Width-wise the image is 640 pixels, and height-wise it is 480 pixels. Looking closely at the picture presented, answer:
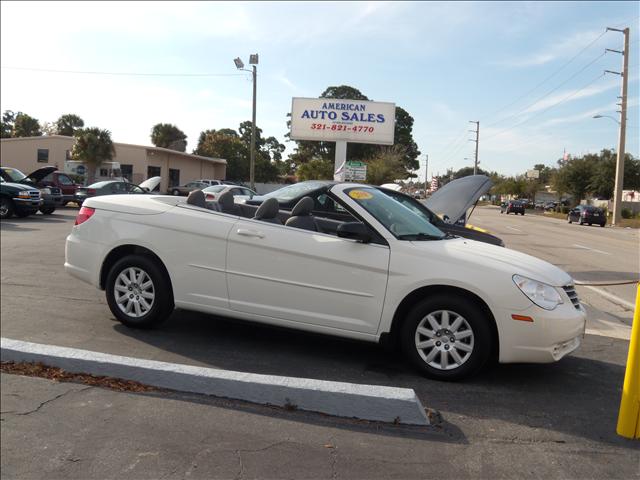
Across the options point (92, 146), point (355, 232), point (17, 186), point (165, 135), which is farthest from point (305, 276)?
point (165, 135)

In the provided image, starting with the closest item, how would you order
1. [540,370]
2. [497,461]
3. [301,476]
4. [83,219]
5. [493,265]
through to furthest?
1. [301,476]
2. [497,461]
3. [493,265]
4. [540,370]
5. [83,219]

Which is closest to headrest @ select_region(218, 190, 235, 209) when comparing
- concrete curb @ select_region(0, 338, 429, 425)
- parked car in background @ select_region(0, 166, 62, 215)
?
concrete curb @ select_region(0, 338, 429, 425)

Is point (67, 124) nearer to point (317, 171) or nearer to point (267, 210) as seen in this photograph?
point (317, 171)

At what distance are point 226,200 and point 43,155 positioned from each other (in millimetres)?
43335

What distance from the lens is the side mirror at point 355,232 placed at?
4527 mm

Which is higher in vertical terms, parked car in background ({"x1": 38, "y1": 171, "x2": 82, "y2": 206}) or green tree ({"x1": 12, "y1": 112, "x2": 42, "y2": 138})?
green tree ({"x1": 12, "y1": 112, "x2": 42, "y2": 138})

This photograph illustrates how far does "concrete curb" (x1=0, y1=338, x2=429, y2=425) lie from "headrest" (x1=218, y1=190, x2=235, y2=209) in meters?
2.18

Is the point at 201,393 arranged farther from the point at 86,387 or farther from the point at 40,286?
the point at 40,286

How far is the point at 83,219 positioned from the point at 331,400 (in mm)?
3461

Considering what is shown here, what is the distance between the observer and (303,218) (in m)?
5.19

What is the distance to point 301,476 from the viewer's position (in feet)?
9.66

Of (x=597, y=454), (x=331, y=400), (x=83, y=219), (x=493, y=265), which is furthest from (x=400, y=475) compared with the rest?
(x=83, y=219)

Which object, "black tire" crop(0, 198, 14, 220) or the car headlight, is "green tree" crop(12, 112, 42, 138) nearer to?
"black tire" crop(0, 198, 14, 220)

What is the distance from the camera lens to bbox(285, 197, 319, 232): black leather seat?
16.8ft
